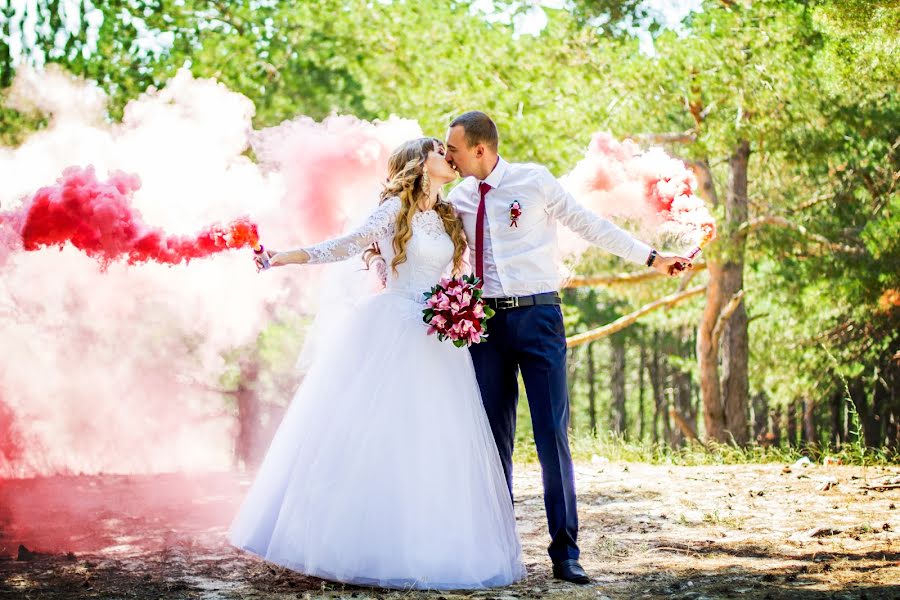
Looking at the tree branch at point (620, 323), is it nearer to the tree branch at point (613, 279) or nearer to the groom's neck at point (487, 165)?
the tree branch at point (613, 279)

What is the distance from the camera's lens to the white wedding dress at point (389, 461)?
4.15 m

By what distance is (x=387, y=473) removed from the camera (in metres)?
4.25

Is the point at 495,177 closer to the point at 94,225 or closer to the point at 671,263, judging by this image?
the point at 671,263

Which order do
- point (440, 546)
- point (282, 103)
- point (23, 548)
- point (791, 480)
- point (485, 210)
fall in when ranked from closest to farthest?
point (440, 546), point (485, 210), point (23, 548), point (791, 480), point (282, 103)

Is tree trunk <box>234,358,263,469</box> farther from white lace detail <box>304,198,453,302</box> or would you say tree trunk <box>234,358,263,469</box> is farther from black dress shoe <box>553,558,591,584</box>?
black dress shoe <box>553,558,591,584</box>

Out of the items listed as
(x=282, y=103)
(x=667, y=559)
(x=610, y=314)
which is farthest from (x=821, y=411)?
(x=667, y=559)

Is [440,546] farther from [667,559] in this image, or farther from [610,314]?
[610,314]

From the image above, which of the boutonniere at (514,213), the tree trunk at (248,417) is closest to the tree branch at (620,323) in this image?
the tree trunk at (248,417)

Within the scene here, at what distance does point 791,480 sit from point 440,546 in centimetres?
383

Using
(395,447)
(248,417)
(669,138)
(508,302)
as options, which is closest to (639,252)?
(508,302)

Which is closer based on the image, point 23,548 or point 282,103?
point 23,548

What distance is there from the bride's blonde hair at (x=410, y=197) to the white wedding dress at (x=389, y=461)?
0.14ft

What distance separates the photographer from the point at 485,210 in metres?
4.63

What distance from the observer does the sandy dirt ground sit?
4.21m
